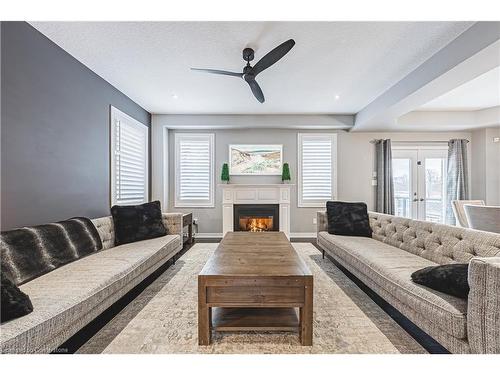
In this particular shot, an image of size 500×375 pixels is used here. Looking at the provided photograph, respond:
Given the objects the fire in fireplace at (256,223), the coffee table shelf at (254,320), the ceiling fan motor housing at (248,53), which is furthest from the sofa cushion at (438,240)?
the ceiling fan motor housing at (248,53)

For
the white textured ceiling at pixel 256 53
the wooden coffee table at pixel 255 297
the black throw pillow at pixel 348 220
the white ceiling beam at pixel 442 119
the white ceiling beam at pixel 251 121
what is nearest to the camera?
the wooden coffee table at pixel 255 297

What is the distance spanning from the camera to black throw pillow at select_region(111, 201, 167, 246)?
3176 millimetres

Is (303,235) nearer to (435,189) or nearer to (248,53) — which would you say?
(435,189)

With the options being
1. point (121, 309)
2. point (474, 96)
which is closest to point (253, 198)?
point (121, 309)

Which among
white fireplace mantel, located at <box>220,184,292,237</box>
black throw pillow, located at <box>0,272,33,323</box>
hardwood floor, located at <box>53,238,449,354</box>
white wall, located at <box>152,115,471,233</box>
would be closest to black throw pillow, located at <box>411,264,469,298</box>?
hardwood floor, located at <box>53,238,449,354</box>

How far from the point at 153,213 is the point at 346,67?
10.7 ft

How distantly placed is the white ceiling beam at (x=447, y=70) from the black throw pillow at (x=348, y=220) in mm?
1711

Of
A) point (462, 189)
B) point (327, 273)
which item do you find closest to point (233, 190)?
point (327, 273)

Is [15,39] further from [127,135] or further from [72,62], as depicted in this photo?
[127,135]

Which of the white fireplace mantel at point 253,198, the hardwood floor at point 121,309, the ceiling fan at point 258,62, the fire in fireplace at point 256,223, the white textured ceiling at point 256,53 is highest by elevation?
the white textured ceiling at point 256,53

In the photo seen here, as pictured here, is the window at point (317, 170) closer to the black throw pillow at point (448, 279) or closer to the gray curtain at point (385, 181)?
the gray curtain at point (385, 181)

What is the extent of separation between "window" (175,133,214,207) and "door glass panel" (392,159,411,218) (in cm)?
426

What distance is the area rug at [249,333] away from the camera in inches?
65.2

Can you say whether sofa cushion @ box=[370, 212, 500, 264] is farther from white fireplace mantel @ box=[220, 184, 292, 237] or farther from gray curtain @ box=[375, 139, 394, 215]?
gray curtain @ box=[375, 139, 394, 215]
